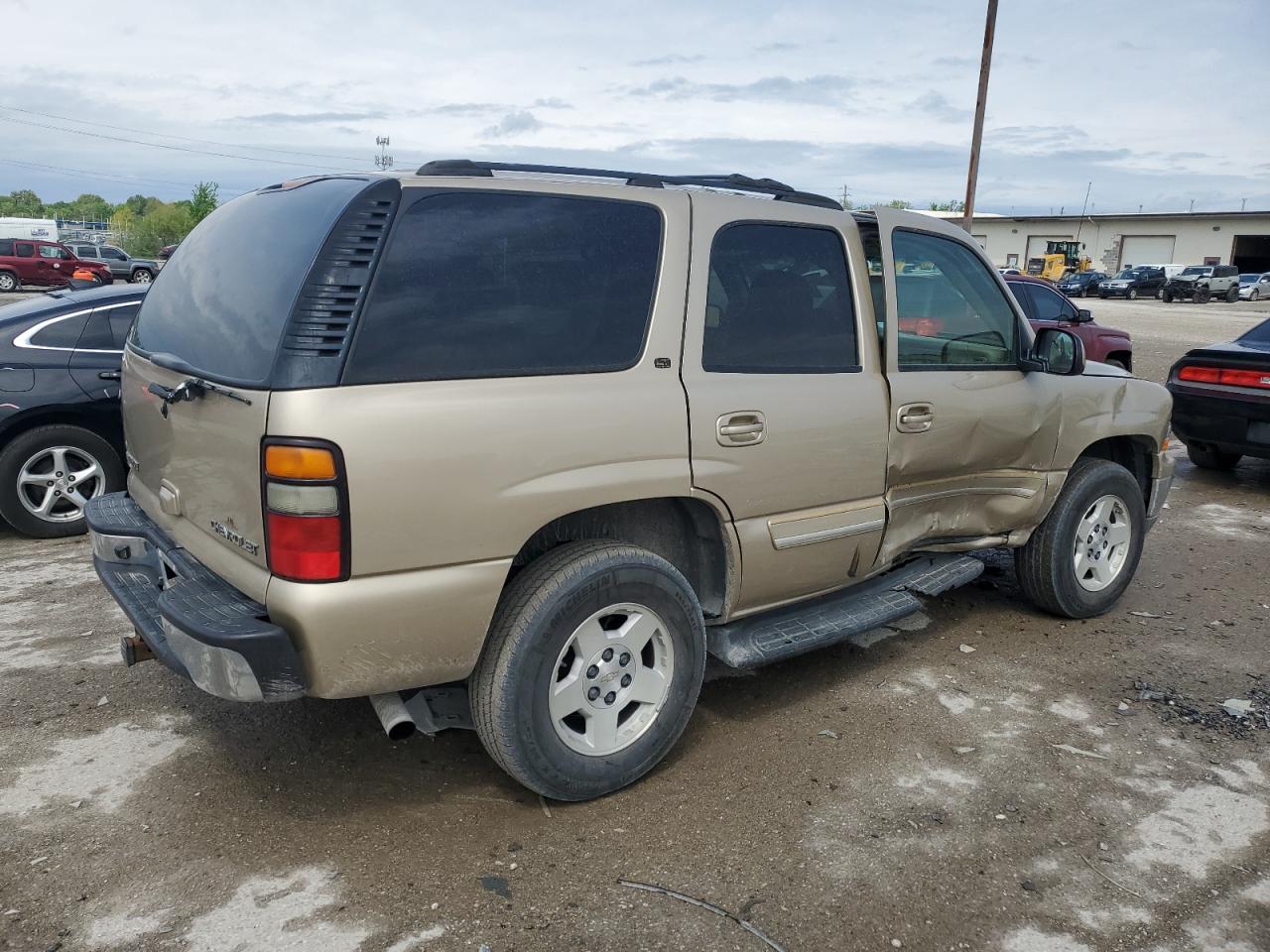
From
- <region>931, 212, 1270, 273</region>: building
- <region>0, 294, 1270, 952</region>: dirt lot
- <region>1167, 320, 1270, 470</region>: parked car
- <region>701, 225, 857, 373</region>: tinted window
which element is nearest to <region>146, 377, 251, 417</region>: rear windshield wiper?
<region>0, 294, 1270, 952</region>: dirt lot

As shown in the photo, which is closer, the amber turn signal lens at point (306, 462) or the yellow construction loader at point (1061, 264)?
the amber turn signal lens at point (306, 462)

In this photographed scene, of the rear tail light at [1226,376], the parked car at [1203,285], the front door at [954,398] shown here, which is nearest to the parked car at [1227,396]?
the rear tail light at [1226,376]

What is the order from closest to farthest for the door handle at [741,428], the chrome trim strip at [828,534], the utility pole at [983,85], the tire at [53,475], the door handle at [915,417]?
1. the door handle at [741,428]
2. the chrome trim strip at [828,534]
3. the door handle at [915,417]
4. the tire at [53,475]
5. the utility pole at [983,85]

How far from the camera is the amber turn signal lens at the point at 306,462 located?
2631mm

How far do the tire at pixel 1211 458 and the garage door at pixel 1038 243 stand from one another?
2549 inches

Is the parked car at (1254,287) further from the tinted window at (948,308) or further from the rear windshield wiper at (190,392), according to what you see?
the rear windshield wiper at (190,392)

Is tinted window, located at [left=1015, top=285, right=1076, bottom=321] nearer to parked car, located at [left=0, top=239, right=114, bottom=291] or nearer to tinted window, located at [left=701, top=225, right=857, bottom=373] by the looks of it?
tinted window, located at [left=701, top=225, right=857, bottom=373]

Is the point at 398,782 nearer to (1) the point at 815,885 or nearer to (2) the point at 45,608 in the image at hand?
(1) the point at 815,885

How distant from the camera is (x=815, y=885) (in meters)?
2.93

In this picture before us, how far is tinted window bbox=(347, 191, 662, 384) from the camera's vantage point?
2797 mm

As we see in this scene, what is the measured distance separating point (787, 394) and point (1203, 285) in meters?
48.6

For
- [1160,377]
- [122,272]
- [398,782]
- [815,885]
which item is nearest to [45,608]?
[398,782]

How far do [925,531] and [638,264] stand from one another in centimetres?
185

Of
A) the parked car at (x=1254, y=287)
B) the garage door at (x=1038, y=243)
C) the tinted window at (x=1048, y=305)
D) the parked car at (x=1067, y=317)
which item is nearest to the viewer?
the parked car at (x=1067, y=317)
